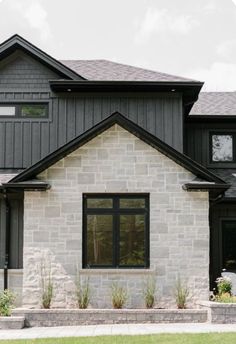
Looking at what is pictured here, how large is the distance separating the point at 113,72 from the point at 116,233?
715cm

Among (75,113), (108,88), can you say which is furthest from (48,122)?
(108,88)

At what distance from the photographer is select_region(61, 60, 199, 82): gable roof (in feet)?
67.3

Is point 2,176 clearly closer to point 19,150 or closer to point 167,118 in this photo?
point 19,150

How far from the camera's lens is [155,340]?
12.3m

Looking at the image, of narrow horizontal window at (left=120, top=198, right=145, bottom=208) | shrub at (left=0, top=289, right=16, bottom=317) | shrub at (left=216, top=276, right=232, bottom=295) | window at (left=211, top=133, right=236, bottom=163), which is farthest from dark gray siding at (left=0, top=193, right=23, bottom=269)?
window at (left=211, top=133, right=236, bottom=163)

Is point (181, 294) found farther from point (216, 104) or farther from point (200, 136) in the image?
point (216, 104)

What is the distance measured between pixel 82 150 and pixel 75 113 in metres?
3.53

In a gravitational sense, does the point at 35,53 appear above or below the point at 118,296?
above

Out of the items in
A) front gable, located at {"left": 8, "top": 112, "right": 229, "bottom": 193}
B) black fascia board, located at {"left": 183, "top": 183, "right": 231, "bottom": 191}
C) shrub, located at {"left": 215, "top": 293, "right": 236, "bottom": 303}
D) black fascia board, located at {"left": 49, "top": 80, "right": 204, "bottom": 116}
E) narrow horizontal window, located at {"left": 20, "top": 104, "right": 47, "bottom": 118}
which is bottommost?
shrub, located at {"left": 215, "top": 293, "right": 236, "bottom": 303}

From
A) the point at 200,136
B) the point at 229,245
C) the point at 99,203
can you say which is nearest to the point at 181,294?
the point at 99,203

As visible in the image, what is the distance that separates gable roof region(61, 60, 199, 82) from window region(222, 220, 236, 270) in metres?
4.85

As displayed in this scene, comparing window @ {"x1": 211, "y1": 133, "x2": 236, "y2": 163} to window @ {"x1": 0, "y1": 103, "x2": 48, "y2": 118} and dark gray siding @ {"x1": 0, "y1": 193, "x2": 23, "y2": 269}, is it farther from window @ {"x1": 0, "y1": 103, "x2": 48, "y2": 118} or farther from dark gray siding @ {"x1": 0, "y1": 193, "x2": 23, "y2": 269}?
dark gray siding @ {"x1": 0, "y1": 193, "x2": 23, "y2": 269}

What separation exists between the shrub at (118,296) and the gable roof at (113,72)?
720 cm

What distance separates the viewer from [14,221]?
18.5 m
